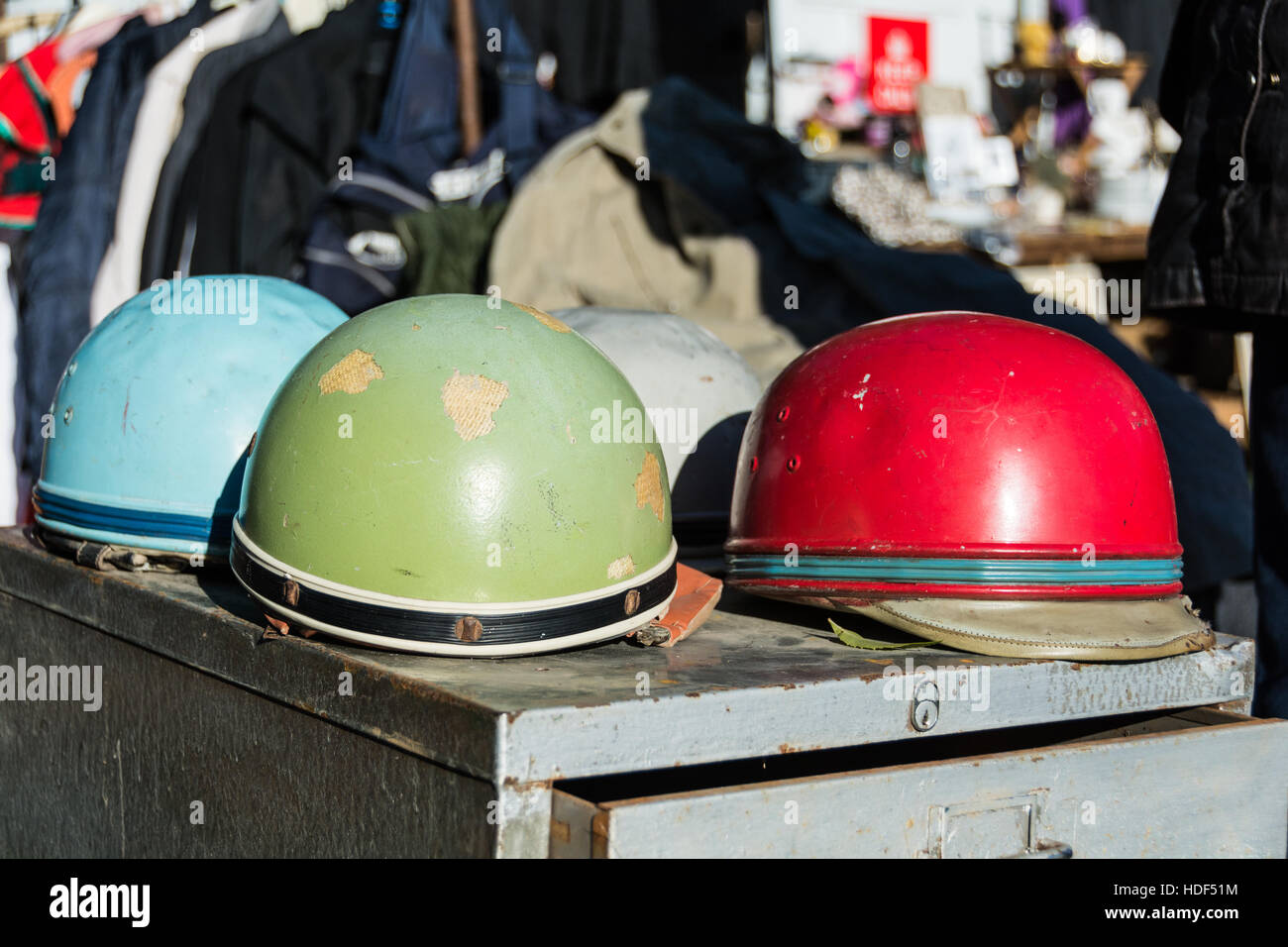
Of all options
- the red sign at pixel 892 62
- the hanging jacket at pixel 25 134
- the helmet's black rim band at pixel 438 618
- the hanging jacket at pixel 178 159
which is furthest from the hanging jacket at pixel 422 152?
the red sign at pixel 892 62

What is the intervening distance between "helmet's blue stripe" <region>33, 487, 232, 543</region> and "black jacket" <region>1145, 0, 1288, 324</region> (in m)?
1.82

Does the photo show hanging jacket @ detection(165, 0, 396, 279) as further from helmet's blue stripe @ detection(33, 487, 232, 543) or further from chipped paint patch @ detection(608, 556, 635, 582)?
chipped paint patch @ detection(608, 556, 635, 582)

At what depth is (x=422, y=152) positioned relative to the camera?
5055mm

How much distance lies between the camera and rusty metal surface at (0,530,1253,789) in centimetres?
145

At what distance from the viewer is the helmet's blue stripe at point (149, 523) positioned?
213 cm

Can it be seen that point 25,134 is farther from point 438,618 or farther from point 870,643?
point 870,643

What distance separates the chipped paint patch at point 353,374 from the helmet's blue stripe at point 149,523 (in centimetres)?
48

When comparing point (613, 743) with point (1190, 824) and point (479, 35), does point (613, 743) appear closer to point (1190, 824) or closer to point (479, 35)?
point (1190, 824)

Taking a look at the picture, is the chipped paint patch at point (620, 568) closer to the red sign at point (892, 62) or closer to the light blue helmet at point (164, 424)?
the light blue helmet at point (164, 424)

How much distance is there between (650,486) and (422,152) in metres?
3.52

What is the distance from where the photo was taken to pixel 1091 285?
6121 mm

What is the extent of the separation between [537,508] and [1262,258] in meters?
1.48

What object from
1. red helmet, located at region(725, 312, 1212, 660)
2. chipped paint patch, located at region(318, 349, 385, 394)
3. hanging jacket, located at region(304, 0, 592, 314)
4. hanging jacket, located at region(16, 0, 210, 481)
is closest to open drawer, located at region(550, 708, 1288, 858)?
red helmet, located at region(725, 312, 1212, 660)

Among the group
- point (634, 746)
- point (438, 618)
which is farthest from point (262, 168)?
point (634, 746)
